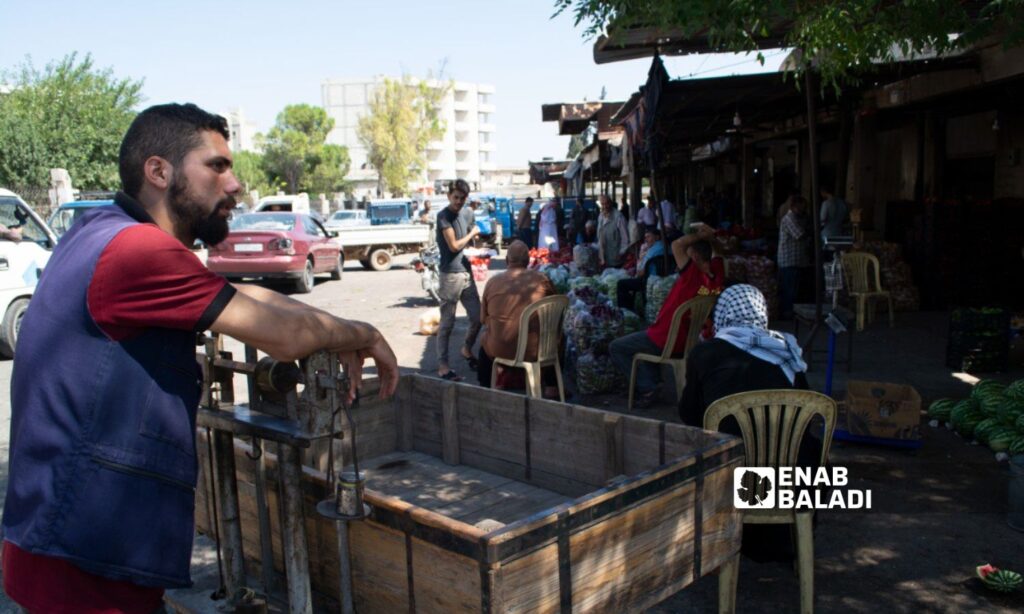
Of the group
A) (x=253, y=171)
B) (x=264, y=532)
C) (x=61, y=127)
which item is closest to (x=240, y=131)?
(x=253, y=171)

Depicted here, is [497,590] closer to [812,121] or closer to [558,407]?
[558,407]

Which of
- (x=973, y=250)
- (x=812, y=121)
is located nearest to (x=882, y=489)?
(x=812, y=121)

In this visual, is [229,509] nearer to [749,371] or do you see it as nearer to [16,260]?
[749,371]

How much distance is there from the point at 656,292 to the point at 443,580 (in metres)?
7.29

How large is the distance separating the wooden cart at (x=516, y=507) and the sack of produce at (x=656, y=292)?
5.40 m

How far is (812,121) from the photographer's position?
6.94 meters

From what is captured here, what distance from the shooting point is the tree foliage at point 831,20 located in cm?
491

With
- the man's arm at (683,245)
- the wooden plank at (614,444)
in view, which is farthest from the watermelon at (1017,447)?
the wooden plank at (614,444)

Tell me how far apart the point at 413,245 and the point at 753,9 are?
→ 1663 cm

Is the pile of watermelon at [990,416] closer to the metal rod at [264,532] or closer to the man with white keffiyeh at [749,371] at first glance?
the man with white keffiyeh at [749,371]

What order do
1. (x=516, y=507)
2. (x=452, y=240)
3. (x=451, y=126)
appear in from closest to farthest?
(x=516, y=507), (x=452, y=240), (x=451, y=126)

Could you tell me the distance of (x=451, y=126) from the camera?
92312mm

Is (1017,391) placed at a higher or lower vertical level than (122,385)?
lower

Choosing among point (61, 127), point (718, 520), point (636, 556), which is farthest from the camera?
point (61, 127)
